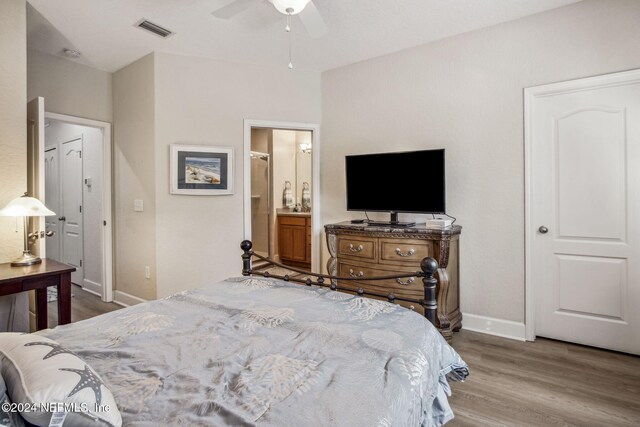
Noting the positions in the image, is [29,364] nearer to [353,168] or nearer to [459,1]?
[353,168]

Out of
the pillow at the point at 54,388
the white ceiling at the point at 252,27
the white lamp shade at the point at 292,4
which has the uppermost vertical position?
the white ceiling at the point at 252,27

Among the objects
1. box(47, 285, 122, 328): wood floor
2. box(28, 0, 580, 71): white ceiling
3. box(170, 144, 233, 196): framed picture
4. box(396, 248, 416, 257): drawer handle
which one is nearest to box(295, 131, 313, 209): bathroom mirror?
box(28, 0, 580, 71): white ceiling

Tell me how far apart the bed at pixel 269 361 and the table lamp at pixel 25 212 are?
1.38m

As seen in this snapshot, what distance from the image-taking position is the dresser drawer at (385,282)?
120 inches

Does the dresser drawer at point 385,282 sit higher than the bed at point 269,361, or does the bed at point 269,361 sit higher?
the bed at point 269,361

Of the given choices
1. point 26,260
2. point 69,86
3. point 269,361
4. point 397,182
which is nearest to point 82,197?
point 69,86

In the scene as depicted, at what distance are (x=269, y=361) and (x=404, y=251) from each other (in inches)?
84.7

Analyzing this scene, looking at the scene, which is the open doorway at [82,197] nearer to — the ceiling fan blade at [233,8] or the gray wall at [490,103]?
the ceiling fan blade at [233,8]

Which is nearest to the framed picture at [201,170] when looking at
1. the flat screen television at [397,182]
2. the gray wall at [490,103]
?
the flat screen television at [397,182]

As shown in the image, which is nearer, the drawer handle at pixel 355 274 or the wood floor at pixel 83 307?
the drawer handle at pixel 355 274

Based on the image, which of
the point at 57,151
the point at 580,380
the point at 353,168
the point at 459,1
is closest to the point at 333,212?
the point at 353,168

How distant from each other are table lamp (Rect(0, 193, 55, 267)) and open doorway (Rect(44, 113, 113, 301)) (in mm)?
1534

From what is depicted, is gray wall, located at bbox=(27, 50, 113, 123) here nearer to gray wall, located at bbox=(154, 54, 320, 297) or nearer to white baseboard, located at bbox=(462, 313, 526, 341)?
gray wall, located at bbox=(154, 54, 320, 297)

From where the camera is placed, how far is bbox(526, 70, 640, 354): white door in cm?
270
